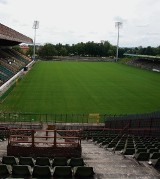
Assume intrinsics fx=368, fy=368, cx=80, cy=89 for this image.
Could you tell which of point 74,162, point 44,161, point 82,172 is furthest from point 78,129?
point 82,172

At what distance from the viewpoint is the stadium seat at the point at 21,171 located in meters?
9.71

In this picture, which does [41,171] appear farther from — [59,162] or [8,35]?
[8,35]

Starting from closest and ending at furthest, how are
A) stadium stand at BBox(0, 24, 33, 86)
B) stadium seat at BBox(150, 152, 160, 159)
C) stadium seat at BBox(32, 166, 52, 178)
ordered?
stadium seat at BBox(32, 166, 52, 178) < stadium seat at BBox(150, 152, 160, 159) < stadium stand at BBox(0, 24, 33, 86)

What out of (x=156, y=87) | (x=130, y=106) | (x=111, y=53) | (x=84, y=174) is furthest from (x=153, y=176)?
(x=111, y=53)

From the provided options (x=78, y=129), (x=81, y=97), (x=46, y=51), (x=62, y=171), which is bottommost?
(x=78, y=129)

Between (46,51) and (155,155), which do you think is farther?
(46,51)

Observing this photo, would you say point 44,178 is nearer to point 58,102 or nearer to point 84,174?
point 84,174

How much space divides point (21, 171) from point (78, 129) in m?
22.4

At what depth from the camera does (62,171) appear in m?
9.73

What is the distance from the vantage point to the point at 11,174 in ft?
32.1

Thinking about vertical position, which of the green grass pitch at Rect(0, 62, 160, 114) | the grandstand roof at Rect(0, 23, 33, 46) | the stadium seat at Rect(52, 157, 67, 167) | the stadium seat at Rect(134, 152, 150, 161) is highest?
the grandstand roof at Rect(0, 23, 33, 46)

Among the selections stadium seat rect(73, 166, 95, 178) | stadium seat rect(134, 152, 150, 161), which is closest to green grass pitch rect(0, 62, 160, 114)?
stadium seat rect(134, 152, 150, 161)

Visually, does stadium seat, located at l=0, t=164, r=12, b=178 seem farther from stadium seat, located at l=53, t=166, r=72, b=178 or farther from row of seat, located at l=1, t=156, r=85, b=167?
stadium seat, located at l=53, t=166, r=72, b=178

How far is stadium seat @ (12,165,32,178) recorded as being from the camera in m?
9.71
